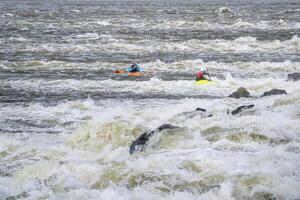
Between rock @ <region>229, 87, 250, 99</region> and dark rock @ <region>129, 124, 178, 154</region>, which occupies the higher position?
dark rock @ <region>129, 124, 178, 154</region>

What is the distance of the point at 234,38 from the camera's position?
35188 mm

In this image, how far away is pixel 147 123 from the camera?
1452 centimetres

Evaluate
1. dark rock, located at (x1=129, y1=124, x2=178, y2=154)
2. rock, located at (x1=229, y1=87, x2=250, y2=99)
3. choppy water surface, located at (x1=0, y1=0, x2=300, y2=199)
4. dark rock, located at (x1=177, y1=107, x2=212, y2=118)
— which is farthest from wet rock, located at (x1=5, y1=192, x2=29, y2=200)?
rock, located at (x1=229, y1=87, x2=250, y2=99)

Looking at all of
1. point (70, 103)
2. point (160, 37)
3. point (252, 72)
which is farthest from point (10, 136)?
point (160, 37)

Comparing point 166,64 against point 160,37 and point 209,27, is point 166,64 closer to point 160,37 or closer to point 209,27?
point 160,37

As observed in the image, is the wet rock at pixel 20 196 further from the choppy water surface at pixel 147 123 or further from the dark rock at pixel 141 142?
the dark rock at pixel 141 142

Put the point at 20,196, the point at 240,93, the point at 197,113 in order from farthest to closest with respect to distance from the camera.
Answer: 1. the point at 240,93
2. the point at 197,113
3. the point at 20,196

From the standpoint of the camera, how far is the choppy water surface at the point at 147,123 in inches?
383

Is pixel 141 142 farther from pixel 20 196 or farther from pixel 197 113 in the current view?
pixel 20 196

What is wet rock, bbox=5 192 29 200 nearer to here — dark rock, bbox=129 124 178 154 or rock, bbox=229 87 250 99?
dark rock, bbox=129 124 178 154

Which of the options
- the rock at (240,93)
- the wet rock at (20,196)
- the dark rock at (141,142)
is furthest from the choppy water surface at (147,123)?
the rock at (240,93)

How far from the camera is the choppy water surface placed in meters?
9.73

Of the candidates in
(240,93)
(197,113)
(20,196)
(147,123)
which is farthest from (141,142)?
(240,93)

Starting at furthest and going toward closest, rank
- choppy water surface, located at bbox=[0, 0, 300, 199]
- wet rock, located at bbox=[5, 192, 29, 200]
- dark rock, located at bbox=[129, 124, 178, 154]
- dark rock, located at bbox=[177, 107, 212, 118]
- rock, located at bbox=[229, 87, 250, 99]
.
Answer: rock, located at bbox=[229, 87, 250, 99]
dark rock, located at bbox=[177, 107, 212, 118]
dark rock, located at bbox=[129, 124, 178, 154]
choppy water surface, located at bbox=[0, 0, 300, 199]
wet rock, located at bbox=[5, 192, 29, 200]
